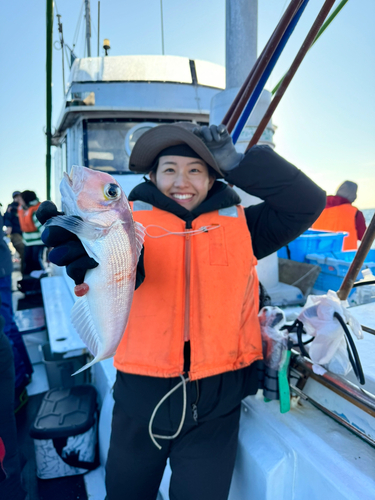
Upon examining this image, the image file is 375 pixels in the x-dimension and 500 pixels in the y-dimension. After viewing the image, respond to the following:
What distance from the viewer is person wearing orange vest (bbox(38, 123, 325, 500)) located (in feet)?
4.78

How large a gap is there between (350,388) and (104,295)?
3.86 feet

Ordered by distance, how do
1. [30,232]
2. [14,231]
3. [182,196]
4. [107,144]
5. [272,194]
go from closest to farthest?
1. [272,194]
2. [182,196]
3. [107,144]
4. [30,232]
5. [14,231]

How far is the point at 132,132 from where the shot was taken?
4.83m

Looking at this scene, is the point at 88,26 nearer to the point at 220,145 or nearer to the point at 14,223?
the point at 14,223

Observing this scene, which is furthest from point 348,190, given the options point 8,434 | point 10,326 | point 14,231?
point 14,231

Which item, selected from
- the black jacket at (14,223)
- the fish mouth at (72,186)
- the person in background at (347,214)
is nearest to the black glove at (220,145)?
the fish mouth at (72,186)

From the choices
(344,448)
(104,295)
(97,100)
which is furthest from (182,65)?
(344,448)

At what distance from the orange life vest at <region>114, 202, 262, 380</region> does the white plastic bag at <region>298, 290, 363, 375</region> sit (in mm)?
307

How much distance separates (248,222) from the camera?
6.15 ft

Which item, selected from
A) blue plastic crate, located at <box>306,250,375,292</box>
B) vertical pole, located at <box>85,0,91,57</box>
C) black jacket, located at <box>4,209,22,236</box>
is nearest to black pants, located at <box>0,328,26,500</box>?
blue plastic crate, located at <box>306,250,375,292</box>

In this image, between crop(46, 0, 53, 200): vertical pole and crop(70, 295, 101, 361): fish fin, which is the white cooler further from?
crop(46, 0, 53, 200): vertical pole

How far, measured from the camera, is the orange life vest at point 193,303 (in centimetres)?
149

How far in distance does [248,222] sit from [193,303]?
0.66 meters

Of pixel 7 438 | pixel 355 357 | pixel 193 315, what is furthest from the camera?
pixel 7 438
